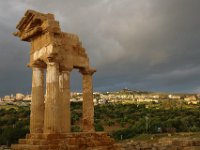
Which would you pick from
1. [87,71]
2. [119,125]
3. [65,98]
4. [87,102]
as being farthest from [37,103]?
[119,125]

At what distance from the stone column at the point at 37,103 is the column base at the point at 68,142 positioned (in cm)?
145

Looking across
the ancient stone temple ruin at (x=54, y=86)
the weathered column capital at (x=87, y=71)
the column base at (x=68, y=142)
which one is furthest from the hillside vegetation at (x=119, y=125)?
the column base at (x=68, y=142)

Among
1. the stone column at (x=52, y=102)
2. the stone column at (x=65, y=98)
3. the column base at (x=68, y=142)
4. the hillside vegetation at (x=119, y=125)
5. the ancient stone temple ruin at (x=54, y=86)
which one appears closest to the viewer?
the column base at (x=68, y=142)

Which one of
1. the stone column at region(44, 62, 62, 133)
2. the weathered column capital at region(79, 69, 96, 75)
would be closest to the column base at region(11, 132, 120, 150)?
the stone column at region(44, 62, 62, 133)

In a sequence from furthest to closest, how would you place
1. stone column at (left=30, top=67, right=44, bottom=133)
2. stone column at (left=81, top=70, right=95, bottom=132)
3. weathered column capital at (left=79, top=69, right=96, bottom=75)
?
weathered column capital at (left=79, top=69, right=96, bottom=75) < stone column at (left=81, top=70, right=95, bottom=132) < stone column at (left=30, top=67, right=44, bottom=133)

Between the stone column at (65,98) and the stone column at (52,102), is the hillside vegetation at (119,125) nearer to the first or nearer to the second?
the stone column at (65,98)

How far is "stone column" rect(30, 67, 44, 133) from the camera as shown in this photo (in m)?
20.3

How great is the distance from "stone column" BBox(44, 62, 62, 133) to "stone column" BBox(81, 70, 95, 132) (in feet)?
8.93

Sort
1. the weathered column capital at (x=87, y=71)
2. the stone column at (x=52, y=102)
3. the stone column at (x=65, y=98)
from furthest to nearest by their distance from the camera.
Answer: the weathered column capital at (x=87, y=71) → the stone column at (x=65, y=98) → the stone column at (x=52, y=102)

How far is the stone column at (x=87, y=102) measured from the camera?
2125cm

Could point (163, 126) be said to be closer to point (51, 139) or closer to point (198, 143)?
point (198, 143)

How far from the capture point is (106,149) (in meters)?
18.6

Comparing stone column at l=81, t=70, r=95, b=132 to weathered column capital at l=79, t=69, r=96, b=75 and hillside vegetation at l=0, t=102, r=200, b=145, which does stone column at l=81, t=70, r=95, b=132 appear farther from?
hillside vegetation at l=0, t=102, r=200, b=145

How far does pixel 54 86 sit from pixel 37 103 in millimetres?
2518
